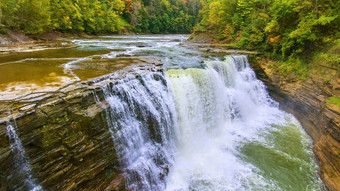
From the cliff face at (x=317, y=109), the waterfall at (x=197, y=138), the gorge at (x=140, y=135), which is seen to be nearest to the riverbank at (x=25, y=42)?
the gorge at (x=140, y=135)

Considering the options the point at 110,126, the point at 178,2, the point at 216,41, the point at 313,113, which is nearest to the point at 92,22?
the point at 216,41

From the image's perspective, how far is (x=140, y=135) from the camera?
6.06 metres

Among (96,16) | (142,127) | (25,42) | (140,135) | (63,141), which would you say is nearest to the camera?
(63,141)

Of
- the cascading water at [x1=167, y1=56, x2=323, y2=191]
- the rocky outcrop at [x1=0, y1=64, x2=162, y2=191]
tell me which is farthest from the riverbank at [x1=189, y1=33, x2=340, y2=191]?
the rocky outcrop at [x1=0, y1=64, x2=162, y2=191]

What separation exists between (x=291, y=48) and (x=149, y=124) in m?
10.8

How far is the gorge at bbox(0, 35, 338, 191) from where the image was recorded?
3955 millimetres

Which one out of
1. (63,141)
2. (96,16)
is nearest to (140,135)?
(63,141)

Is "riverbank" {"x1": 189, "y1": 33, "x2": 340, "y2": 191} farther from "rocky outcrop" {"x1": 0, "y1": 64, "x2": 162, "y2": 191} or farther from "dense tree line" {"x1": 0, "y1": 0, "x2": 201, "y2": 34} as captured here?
"dense tree line" {"x1": 0, "y1": 0, "x2": 201, "y2": 34}

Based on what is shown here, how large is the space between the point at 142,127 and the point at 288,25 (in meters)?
12.0

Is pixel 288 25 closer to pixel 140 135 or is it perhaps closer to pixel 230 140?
pixel 230 140

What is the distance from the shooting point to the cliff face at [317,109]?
6176 mm

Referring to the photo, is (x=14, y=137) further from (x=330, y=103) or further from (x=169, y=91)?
(x=330, y=103)

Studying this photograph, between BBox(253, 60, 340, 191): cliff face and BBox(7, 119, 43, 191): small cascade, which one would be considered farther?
BBox(253, 60, 340, 191): cliff face

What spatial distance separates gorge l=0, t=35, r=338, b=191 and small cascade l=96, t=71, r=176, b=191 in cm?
3
